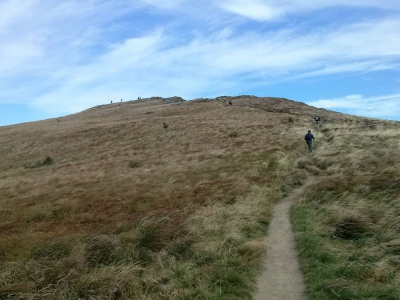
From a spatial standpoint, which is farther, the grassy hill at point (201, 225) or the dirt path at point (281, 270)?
the grassy hill at point (201, 225)

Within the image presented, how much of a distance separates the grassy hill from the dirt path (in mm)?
252

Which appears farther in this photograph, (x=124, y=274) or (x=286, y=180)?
(x=286, y=180)

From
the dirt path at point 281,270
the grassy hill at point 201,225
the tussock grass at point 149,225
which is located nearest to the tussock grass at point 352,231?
the grassy hill at point 201,225

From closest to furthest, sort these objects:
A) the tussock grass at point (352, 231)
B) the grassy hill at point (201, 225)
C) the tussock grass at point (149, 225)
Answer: the tussock grass at point (352, 231) < the grassy hill at point (201, 225) < the tussock grass at point (149, 225)

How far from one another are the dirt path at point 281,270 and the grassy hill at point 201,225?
252mm

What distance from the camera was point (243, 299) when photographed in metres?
7.95

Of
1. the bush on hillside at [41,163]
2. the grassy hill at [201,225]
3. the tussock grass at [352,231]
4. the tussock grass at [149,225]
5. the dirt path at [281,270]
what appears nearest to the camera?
the tussock grass at [352,231]

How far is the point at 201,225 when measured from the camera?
1274cm

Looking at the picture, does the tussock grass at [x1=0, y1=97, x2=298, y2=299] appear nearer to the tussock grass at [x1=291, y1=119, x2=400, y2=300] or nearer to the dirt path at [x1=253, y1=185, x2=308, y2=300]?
the dirt path at [x1=253, y1=185, x2=308, y2=300]

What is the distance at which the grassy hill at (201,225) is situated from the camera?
8.58 m

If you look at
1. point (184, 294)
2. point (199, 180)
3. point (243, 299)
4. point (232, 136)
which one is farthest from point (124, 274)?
point (232, 136)

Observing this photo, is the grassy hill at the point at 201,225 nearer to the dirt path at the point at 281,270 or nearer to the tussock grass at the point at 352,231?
the tussock grass at the point at 352,231

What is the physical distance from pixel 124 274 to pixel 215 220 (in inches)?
193

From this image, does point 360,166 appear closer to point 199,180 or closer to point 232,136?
point 199,180
